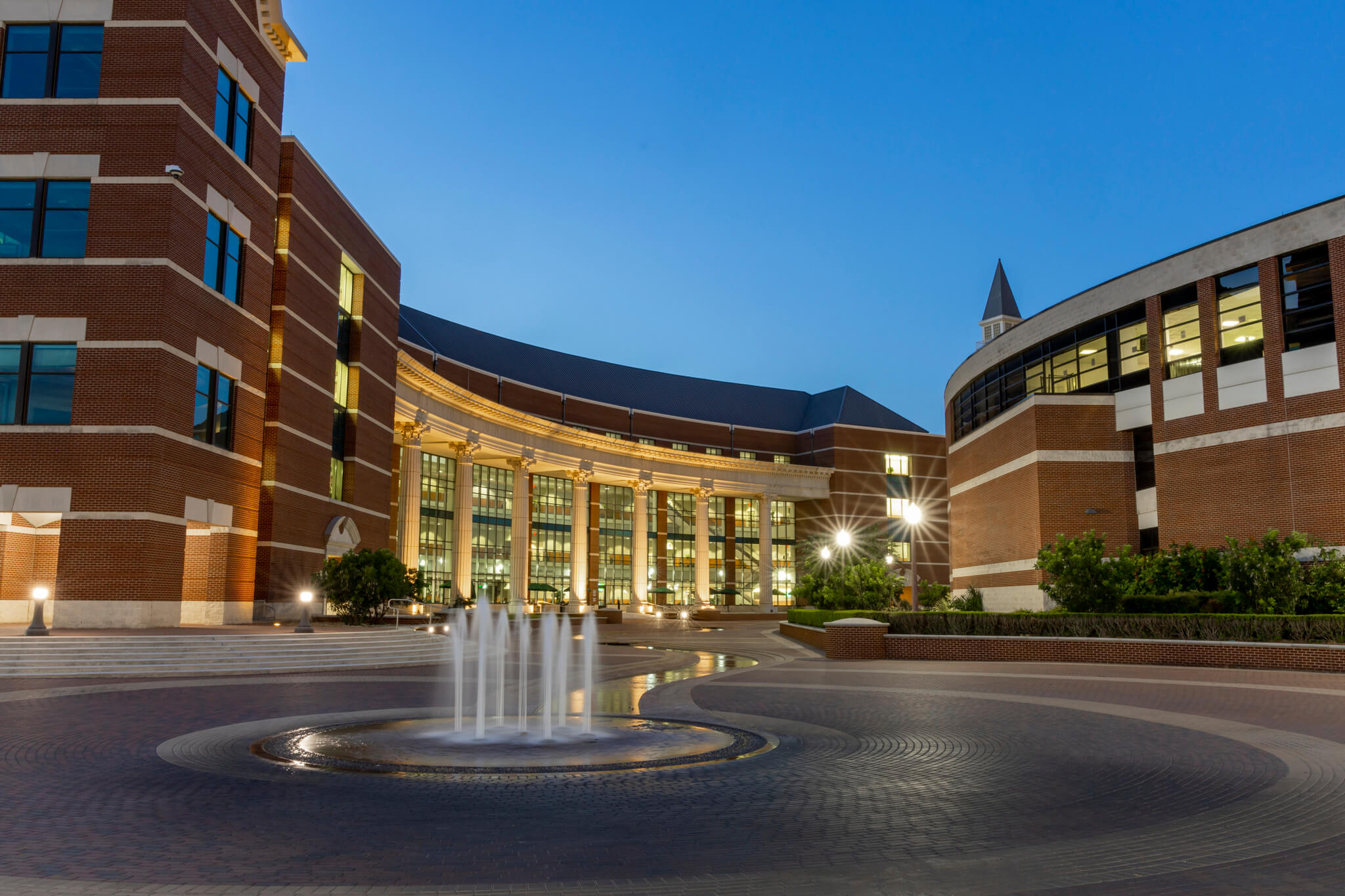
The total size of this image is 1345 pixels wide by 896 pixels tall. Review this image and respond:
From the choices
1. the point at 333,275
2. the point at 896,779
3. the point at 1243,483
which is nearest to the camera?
the point at 896,779

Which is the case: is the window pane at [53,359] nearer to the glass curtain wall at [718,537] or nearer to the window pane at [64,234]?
the window pane at [64,234]

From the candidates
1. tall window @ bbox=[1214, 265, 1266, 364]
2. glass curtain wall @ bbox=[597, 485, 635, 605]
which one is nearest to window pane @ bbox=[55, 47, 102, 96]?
tall window @ bbox=[1214, 265, 1266, 364]

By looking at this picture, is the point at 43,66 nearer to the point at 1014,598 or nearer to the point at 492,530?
the point at 1014,598

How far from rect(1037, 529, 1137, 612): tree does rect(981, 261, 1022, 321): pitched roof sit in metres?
80.5

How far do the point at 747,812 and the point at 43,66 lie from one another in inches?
1371

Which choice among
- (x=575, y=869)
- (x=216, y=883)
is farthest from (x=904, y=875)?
(x=216, y=883)

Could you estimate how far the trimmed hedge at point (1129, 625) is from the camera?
25.4 m

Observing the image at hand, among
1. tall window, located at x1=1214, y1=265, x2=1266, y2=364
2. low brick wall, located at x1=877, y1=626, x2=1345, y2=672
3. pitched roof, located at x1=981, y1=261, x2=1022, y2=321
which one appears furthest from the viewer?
pitched roof, located at x1=981, y1=261, x2=1022, y2=321

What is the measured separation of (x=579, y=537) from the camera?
243 ft

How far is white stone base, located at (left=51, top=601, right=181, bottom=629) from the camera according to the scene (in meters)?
28.5

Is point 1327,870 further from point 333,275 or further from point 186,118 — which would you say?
point 333,275

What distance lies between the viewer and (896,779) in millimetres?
9711

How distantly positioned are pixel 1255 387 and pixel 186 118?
39.3 metres

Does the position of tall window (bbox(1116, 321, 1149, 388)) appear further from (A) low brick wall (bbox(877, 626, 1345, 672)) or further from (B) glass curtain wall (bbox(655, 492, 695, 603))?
(B) glass curtain wall (bbox(655, 492, 695, 603))
